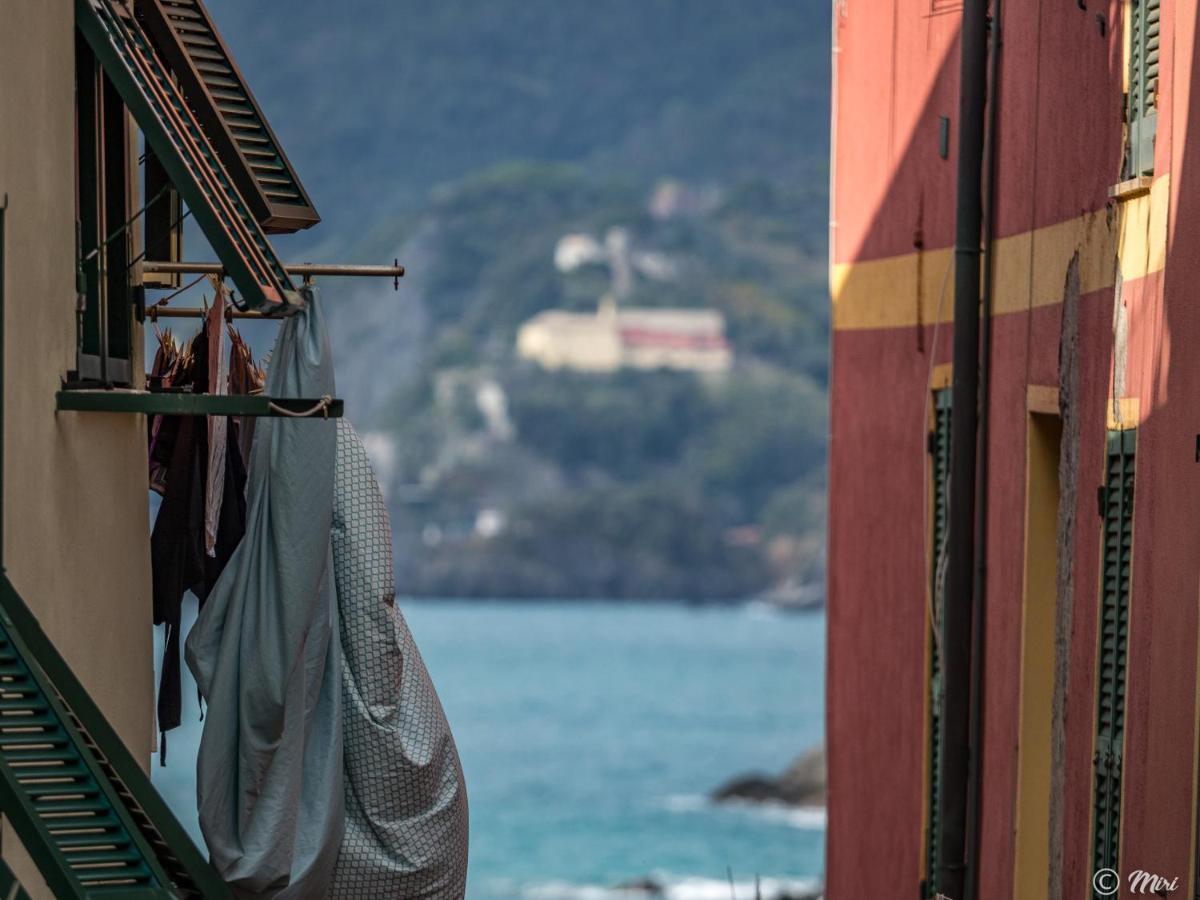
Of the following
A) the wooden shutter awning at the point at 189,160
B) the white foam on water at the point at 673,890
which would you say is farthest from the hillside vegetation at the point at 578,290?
the wooden shutter awning at the point at 189,160

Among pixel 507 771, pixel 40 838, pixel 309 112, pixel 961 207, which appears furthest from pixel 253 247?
pixel 309 112

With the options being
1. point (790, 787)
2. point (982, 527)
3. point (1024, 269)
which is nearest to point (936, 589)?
point (982, 527)

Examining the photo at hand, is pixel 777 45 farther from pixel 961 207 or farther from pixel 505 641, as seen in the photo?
pixel 961 207

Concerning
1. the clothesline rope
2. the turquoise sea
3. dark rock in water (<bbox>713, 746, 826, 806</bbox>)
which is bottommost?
the turquoise sea

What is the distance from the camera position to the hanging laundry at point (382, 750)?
708 centimetres

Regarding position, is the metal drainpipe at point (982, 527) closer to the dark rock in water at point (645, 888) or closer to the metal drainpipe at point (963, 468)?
the metal drainpipe at point (963, 468)

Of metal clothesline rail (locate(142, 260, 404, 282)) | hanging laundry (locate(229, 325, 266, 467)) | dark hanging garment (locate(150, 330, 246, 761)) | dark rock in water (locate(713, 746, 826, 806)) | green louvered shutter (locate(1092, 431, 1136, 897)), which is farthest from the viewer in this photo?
dark rock in water (locate(713, 746, 826, 806))

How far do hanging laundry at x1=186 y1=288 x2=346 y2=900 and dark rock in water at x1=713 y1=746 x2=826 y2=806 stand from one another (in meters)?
51.1

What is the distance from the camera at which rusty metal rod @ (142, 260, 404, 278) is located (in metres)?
7.37

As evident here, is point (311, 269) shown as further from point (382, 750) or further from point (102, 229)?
point (382, 750)

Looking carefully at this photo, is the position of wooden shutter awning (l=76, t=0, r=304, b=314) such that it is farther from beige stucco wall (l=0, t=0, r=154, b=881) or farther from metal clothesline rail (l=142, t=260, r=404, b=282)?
metal clothesline rail (l=142, t=260, r=404, b=282)

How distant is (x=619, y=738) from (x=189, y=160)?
97905 mm

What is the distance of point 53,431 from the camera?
647cm

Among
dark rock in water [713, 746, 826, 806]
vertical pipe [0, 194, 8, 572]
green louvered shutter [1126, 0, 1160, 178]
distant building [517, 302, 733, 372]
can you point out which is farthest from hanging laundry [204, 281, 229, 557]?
distant building [517, 302, 733, 372]
